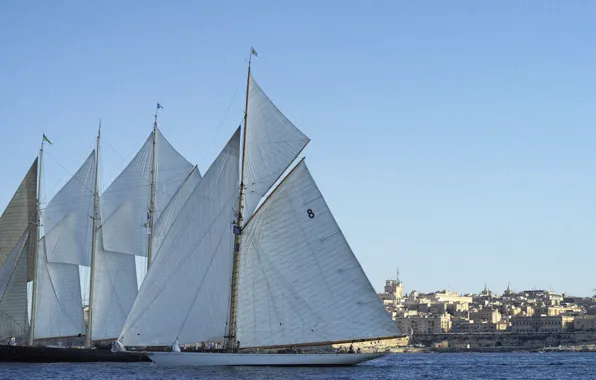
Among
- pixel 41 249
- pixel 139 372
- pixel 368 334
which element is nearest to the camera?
pixel 368 334

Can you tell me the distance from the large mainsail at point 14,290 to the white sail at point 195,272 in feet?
41.8

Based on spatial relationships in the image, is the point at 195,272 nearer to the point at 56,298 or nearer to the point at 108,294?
the point at 108,294

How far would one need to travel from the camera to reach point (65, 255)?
6631 centimetres

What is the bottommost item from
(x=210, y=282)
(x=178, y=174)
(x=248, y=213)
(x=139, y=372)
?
(x=139, y=372)

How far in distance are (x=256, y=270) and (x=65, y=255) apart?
19213mm

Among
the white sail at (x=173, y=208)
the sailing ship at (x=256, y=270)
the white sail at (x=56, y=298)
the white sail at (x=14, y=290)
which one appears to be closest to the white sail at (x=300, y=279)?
the sailing ship at (x=256, y=270)

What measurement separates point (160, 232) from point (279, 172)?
53.3 ft

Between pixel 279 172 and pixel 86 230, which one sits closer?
pixel 279 172

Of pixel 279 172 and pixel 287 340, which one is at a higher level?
pixel 279 172

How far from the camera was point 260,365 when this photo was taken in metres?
52.6

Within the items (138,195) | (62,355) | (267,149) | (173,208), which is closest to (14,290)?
(62,355)

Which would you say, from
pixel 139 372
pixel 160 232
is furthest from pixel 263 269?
pixel 160 232

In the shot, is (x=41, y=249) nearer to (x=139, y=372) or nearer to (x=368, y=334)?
(x=139, y=372)

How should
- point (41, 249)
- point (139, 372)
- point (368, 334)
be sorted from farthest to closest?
1. point (41, 249)
2. point (139, 372)
3. point (368, 334)
